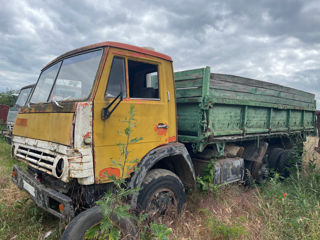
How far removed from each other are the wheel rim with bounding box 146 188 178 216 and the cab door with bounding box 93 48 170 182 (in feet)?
1.96

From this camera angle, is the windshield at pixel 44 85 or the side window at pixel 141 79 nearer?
the side window at pixel 141 79

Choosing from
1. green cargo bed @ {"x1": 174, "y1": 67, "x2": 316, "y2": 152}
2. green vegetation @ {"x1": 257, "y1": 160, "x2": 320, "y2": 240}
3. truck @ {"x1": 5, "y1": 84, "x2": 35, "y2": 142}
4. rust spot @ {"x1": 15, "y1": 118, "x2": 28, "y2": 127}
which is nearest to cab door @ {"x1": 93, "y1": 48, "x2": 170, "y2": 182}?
green cargo bed @ {"x1": 174, "y1": 67, "x2": 316, "y2": 152}

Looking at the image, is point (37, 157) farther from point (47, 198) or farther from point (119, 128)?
point (119, 128)

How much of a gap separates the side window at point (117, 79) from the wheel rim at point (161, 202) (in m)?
1.37

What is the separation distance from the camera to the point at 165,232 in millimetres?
2355

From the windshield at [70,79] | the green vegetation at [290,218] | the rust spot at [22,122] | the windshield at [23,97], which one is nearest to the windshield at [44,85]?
the windshield at [70,79]

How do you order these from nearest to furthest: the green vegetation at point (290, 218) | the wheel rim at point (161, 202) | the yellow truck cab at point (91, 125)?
the yellow truck cab at point (91, 125)
the green vegetation at point (290, 218)
the wheel rim at point (161, 202)

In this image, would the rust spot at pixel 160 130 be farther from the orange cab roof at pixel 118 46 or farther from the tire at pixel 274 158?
the tire at pixel 274 158

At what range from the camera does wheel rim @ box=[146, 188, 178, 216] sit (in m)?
3.07

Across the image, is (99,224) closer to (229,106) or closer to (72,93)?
(72,93)

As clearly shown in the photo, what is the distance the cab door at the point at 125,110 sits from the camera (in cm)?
259

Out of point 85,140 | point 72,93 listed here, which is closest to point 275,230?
point 85,140

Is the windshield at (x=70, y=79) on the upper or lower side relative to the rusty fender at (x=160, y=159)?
upper

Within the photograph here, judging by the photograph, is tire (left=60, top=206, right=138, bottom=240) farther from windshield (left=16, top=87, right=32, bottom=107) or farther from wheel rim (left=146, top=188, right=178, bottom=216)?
windshield (left=16, top=87, right=32, bottom=107)
